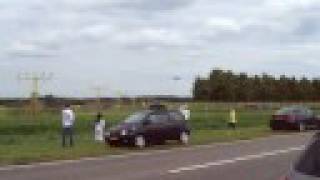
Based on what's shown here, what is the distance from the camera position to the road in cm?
1862

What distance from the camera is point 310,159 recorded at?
286 inches

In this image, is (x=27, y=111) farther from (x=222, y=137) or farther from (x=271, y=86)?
(x=271, y=86)

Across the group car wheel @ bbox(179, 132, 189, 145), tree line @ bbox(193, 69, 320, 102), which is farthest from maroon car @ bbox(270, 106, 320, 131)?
tree line @ bbox(193, 69, 320, 102)

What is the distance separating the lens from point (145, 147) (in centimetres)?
3061

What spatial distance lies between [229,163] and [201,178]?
455 centimetres

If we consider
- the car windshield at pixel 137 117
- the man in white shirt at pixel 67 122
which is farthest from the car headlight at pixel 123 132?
the man in white shirt at pixel 67 122

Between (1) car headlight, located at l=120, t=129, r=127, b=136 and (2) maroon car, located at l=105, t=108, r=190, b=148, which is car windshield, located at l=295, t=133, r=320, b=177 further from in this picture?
(1) car headlight, located at l=120, t=129, r=127, b=136

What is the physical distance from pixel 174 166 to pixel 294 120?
2461cm

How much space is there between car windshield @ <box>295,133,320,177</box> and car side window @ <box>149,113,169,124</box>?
958 inches

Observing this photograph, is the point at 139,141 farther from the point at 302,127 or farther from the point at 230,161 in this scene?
the point at 302,127

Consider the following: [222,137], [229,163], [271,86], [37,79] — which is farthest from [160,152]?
[271,86]

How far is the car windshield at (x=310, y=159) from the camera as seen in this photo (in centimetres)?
714

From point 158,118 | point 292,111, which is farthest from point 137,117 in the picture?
point 292,111

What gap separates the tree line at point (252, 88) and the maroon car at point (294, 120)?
93123 mm
